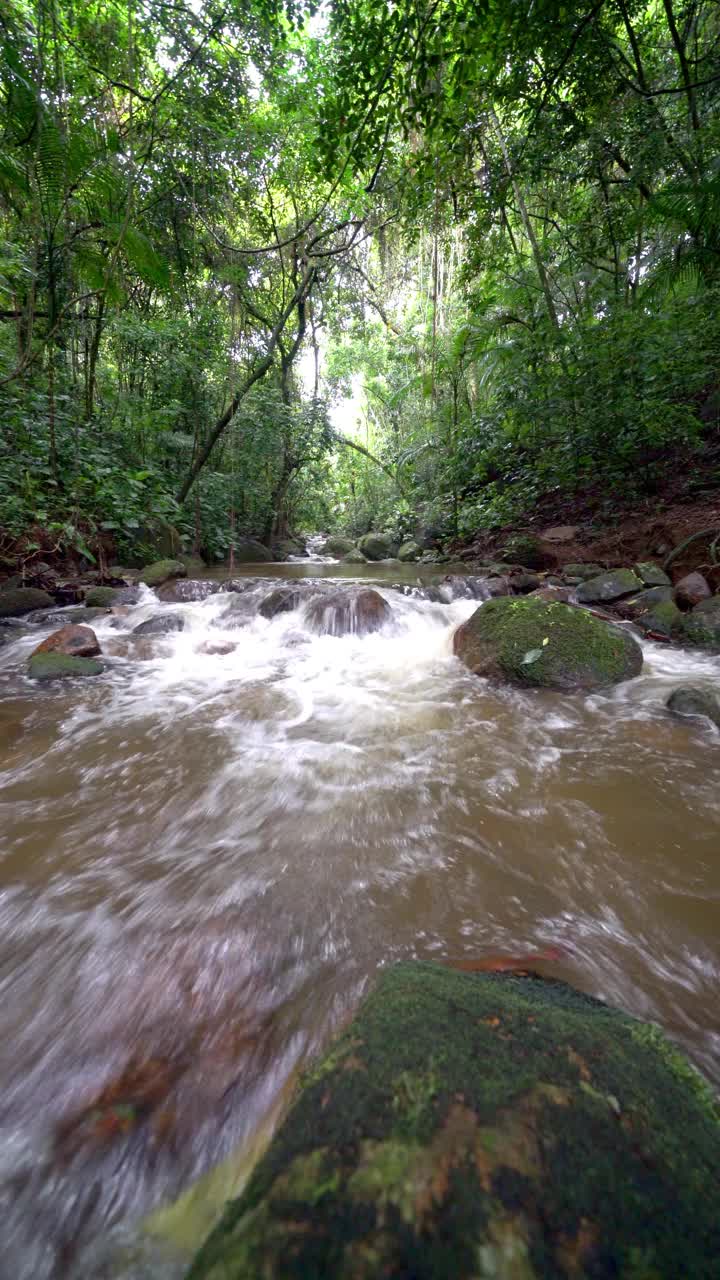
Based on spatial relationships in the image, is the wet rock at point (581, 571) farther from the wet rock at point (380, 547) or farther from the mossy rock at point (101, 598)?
the wet rock at point (380, 547)

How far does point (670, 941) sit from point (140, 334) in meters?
10.3

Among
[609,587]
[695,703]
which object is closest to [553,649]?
[695,703]

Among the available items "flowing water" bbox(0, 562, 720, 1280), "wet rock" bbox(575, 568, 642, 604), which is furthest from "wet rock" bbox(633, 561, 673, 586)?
"flowing water" bbox(0, 562, 720, 1280)

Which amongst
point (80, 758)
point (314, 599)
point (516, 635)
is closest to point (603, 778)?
point (516, 635)

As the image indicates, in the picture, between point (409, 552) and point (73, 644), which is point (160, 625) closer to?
point (73, 644)

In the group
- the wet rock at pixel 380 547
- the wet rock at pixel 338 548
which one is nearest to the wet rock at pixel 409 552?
the wet rock at pixel 380 547

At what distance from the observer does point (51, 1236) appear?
920 millimetres

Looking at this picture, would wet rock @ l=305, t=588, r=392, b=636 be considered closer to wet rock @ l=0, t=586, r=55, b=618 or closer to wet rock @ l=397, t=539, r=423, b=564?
wet rock @ l=0, t=586, r=55, b=618

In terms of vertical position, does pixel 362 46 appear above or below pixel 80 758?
above

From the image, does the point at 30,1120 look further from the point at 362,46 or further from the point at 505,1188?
the point at 362,46

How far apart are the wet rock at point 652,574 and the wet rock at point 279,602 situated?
14.5 ft

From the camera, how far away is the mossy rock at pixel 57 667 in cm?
414

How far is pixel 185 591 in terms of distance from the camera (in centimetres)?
715

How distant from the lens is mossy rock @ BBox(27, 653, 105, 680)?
414cm
